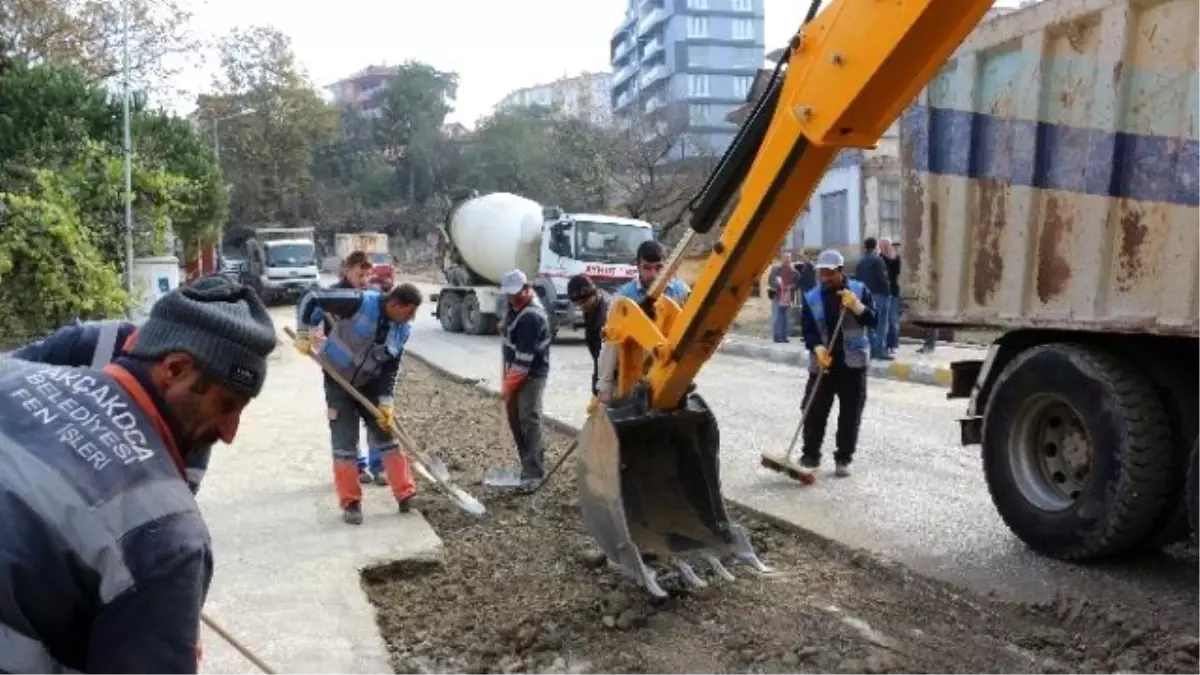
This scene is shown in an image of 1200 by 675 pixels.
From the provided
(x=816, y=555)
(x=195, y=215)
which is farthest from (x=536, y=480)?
(x=195, y=215)

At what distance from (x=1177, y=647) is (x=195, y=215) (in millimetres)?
23684

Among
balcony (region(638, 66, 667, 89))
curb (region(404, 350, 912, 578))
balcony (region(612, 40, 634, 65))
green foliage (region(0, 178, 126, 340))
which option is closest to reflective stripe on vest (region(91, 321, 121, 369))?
curb (region(404, 350, 912, 578))

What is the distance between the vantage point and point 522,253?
20.4 m

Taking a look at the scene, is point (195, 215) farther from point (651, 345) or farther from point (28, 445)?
point (28, 445)

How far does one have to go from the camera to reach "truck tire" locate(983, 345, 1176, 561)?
4797 millimetres

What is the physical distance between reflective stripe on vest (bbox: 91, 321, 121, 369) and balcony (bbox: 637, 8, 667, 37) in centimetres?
8153

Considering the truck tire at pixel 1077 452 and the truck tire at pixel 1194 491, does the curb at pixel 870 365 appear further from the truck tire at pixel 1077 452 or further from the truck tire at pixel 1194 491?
the truck tire at pixel 1194 491

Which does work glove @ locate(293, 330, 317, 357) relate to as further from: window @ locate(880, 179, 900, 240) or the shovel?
window @ locate(880, 179, 900, 240)

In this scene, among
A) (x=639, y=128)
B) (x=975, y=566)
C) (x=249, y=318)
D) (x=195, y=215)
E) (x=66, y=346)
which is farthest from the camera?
(x=639, y=128)

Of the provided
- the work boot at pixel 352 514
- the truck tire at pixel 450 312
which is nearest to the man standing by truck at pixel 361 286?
the work boot at pixel 352 514

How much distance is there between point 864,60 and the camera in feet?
11.7

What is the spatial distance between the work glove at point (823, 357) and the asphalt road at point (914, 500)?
77 centimetres

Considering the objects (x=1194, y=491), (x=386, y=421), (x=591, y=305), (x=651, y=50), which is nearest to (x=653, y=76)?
(x=651, y=50)

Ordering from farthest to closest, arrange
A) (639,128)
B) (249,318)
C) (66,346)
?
(639,128)
(66,346)
(249,318)
